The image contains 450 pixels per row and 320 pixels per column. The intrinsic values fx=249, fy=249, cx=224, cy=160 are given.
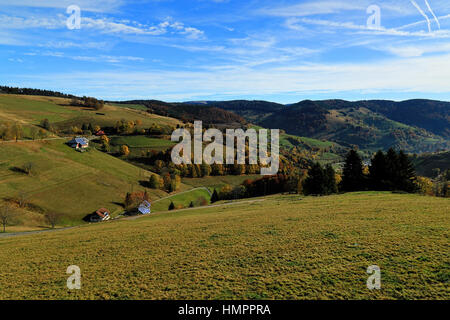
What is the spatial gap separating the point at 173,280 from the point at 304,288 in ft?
28.2

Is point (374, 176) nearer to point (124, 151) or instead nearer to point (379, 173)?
point (379, 173)

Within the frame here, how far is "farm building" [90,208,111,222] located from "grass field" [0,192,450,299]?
2310 inches

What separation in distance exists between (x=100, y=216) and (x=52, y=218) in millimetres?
14717

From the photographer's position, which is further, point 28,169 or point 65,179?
point 65,179

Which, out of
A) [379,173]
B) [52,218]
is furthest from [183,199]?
[379,173]

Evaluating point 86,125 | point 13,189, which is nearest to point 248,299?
point 13,189

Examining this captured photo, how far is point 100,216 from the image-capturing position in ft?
284

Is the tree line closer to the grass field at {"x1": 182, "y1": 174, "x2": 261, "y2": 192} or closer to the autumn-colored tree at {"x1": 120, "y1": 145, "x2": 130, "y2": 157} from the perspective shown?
the grass field at {"x1": 182, "y1": 174, "x2": 261, "y2": 192}

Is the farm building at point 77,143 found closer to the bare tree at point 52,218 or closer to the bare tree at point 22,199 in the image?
the bare tree at point 22,199

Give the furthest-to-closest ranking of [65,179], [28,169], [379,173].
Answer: [65,179] < [28,169] < [379,173]

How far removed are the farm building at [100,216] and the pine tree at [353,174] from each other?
82285 millimetres
